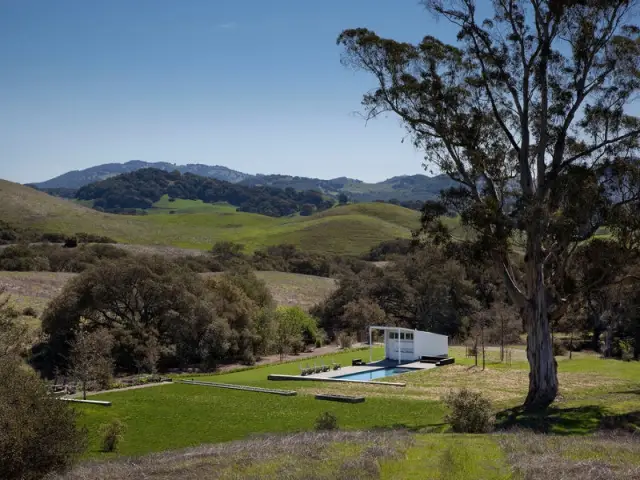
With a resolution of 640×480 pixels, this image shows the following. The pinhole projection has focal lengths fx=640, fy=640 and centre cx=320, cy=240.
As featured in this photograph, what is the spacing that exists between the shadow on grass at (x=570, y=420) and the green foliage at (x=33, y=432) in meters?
11.9

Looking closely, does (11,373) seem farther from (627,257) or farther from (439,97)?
(627,257)

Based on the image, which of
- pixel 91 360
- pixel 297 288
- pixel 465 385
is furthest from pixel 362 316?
pixel 91 360

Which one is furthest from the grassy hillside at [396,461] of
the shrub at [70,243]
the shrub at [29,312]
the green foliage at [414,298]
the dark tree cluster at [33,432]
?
the shrub at [70,243]

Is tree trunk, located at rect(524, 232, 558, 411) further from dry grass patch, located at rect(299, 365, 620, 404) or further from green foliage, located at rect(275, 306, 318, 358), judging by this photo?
green foliage, located at rect(275, 306, 318, 358)

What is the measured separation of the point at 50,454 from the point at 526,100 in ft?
63.4

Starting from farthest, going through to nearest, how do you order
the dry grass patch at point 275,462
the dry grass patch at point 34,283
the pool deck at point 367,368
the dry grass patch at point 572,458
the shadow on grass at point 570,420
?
the dry grass patch at point 34,283
the pool deck at point 367,368
the shadow on grass at point 570,420
the dry grass patch at point 275,462
the dry grass patch at point 572,458

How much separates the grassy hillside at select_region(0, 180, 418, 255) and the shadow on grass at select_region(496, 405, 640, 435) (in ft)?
306

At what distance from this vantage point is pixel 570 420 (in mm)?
19141

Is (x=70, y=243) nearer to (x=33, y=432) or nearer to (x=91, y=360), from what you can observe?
(x=91, y=360)

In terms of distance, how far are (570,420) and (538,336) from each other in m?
4.07

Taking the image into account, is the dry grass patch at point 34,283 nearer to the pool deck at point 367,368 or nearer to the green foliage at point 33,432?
the pool deck at point 367,368

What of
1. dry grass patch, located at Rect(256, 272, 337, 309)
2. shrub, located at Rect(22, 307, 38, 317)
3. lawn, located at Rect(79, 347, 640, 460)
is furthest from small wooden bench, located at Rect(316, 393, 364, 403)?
dry grass patch, located at Rect(256, 272, 337, 309)

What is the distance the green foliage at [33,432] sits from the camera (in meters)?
11.6

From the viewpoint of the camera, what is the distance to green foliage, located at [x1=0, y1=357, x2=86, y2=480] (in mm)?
11555
